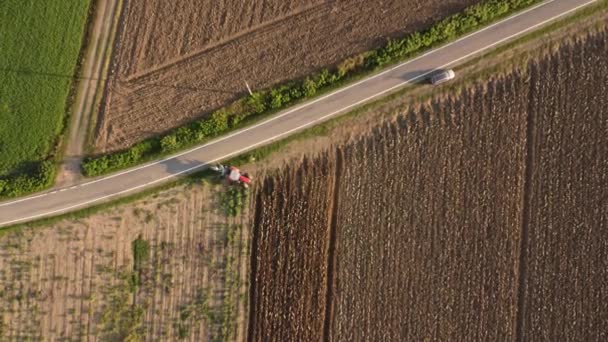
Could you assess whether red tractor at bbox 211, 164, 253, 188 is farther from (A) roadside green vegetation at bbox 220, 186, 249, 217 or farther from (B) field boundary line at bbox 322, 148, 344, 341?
(B) field boundary line at bbox 322, 148, 344, 341

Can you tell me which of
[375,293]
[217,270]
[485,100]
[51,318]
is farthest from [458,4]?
[51,318]

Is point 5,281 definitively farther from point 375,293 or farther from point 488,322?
point 488,322

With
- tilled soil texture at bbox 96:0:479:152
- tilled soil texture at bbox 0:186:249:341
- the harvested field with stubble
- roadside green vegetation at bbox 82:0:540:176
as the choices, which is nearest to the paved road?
roadside green vegetation at bbox 82:0:540:176

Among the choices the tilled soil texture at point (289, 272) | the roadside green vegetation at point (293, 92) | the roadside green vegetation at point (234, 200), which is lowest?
the tilled soil texture at point (289, 272)

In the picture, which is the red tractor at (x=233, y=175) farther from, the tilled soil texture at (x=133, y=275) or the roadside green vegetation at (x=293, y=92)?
the roadside green vegetation at (x=293, y=92)

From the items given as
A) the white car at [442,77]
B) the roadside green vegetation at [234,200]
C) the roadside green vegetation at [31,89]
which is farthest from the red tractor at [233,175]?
the white car at [442,77]

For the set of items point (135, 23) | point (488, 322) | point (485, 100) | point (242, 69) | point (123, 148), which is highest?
point (135, 23)

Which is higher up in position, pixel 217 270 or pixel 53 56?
pixel 53 56
